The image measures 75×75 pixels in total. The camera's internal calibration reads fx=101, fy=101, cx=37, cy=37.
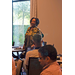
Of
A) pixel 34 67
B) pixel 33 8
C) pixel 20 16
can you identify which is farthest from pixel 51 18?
pixel 34 67

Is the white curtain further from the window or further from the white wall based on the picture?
the window

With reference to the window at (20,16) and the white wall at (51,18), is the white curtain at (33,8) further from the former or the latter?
the window at (20,16)

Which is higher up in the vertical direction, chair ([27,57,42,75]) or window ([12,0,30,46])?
window ([12,0,30,46])

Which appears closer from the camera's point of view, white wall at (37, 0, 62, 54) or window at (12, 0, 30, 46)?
white wall at (37, 0, 62, 54)

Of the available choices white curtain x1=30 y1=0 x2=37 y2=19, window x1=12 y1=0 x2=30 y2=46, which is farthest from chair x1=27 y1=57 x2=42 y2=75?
window x1=12 y1=0 x2=30 y2=46

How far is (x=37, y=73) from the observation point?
4.15 feet

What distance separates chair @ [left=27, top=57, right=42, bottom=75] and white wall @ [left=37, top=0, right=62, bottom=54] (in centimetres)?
306

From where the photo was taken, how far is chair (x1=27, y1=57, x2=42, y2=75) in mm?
1273

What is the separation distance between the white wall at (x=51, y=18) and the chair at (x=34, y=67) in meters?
3.06

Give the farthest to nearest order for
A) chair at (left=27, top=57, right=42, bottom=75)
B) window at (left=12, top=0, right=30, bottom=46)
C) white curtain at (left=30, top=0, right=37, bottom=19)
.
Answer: window at (left=12, top=0, right=30, bottom=46), white curtain at (left=30, top=0, right=37, bottom=19), chair at (left=27, top=57, right=42, bottom=75)
